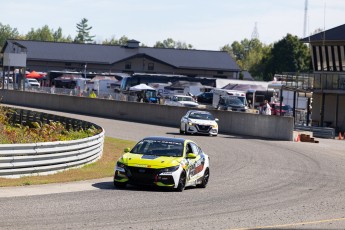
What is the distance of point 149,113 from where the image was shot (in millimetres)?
56375

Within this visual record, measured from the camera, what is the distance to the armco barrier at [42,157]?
21.2m

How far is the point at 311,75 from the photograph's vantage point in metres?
64.9

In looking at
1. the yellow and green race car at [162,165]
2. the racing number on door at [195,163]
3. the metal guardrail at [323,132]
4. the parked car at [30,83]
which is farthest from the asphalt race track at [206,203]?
the parked car at [30,83]

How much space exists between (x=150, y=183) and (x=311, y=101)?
51.3m

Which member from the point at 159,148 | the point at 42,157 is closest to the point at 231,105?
the point at 42,157

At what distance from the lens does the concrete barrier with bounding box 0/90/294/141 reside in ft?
154

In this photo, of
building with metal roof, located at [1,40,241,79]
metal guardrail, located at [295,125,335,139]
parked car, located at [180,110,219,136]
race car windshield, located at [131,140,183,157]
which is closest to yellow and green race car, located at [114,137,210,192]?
race car windshield, located at [131,140,183,157]

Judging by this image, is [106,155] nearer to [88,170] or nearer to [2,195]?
[88,170]

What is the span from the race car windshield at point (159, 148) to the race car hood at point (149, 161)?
1.13ft

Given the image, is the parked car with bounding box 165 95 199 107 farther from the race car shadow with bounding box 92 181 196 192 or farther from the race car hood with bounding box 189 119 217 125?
the race car shadow with bounding box 92 181 196 192

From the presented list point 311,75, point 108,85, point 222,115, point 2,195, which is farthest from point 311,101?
point 2,195

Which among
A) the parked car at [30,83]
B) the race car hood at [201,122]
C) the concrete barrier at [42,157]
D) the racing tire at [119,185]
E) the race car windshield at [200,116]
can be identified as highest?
the parked car at [30,83]

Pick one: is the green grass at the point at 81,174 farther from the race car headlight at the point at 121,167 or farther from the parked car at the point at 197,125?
the parked car at the point at 197,125

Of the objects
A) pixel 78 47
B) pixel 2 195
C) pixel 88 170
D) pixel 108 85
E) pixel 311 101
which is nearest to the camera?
pixel 2 195
